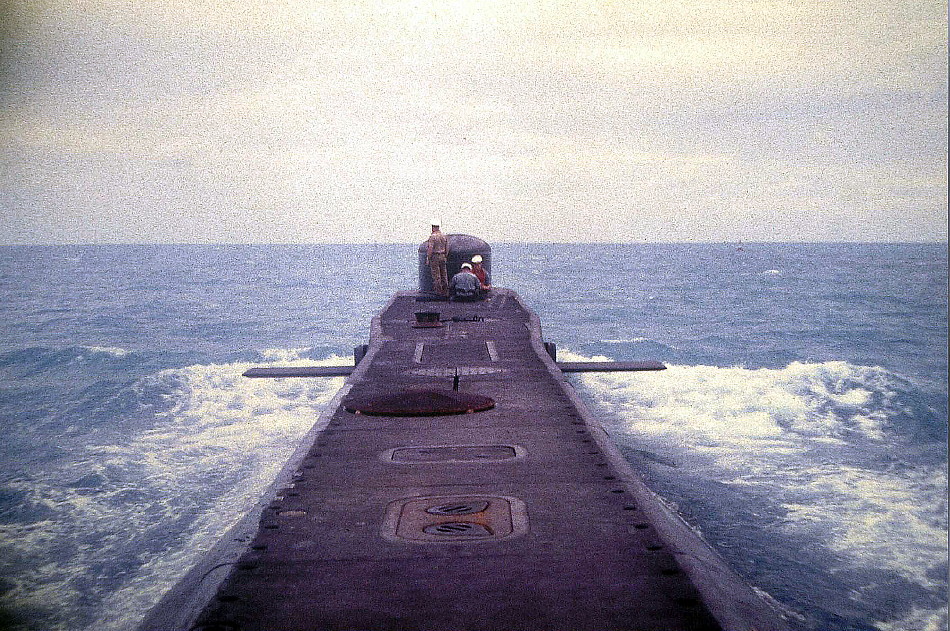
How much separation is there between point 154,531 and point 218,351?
35081mm

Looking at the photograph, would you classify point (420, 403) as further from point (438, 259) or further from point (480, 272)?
point (480, 272)

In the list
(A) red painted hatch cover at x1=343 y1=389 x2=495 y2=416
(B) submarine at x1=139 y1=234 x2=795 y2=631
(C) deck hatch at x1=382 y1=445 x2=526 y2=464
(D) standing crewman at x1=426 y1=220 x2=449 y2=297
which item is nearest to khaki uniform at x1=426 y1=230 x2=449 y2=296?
(D) standing crewman at x1=426 y1=220 x2=449 y2=297

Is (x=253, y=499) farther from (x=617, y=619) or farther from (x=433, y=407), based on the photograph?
(x=617, y=619)

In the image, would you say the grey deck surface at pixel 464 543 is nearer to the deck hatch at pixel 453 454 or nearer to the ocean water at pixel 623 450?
the deck hatch at pixel 453 454

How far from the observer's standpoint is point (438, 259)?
29344 mm

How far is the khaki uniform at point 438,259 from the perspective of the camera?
28.7 m

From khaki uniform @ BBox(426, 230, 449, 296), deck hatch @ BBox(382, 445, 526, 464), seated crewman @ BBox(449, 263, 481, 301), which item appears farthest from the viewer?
khaki uniform @ BBox(426, 230, 449, 296)

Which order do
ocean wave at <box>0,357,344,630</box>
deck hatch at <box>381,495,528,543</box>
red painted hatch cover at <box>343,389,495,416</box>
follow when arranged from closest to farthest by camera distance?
1. deck hatch at <box>381,495,528,543</box>
2. red painted hatch cover at <box>343,389,495,416</box>
3. ocean wave at <box>0,357,344,630</box>

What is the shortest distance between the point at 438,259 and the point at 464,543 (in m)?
23.0

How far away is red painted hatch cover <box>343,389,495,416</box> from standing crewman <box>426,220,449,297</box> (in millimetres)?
15706

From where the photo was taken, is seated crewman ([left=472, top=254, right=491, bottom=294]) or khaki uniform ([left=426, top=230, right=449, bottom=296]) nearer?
khaki uniform ([left=426, top=230, right=449, bottom=296])

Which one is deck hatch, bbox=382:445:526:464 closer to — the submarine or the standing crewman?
the submarine

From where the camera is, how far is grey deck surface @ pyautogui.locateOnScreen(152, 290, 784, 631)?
5.47m

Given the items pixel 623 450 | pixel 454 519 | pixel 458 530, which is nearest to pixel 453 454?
pixel 454 519
